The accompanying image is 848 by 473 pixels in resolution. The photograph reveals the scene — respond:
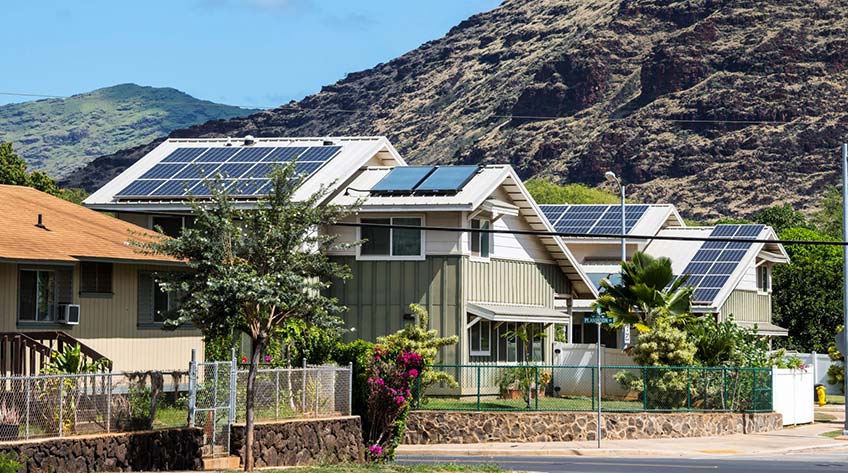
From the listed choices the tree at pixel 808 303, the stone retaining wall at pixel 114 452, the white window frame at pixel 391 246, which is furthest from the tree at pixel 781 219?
the stone retaining wall at pixel 114 452

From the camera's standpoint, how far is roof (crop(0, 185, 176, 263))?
105 feet

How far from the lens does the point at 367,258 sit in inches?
1757

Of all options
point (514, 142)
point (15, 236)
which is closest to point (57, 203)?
point (15, 236)

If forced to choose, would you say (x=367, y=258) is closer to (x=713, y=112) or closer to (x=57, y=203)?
(x=57, y=203)

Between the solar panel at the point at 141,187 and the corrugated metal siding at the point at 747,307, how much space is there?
2456 centimetres

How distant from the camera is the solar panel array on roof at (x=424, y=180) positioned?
4394 cm

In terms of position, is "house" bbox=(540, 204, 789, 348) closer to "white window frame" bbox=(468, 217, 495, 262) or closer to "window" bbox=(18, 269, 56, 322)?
"white window frame" bbox=(468, 217, 495, 262)

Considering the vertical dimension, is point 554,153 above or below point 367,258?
above

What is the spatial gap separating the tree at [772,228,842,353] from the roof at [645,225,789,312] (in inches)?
376

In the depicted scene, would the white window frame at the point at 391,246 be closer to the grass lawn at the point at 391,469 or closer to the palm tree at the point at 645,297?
the palm tree at the point at 645,297

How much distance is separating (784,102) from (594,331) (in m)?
123

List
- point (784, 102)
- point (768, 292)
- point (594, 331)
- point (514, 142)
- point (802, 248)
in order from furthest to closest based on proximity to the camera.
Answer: point (514, 142)
point (784, 102)
point (802, 248)
point (768, 292)
point (594, 331)

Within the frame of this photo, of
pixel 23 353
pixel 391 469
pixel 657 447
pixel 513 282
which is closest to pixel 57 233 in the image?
pixel 23 353

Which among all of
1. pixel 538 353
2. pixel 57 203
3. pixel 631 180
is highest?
pixel 631 180
